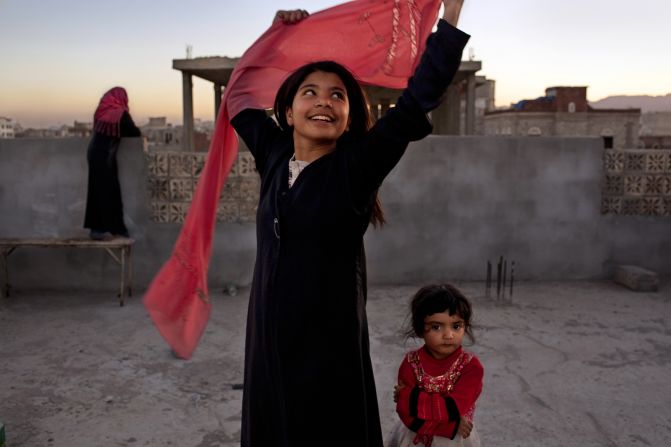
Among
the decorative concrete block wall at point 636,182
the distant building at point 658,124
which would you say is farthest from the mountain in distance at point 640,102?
the decorative concrete block wall at point 636,182

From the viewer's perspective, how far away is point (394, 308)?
5.74 meters

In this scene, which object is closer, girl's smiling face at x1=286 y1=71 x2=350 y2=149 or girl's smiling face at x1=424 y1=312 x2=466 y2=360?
girl's smiling face at x1=286 y1=71 x2=350 y2=149

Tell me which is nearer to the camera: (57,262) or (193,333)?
(193,333)

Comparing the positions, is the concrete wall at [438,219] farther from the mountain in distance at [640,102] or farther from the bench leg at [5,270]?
the mountain in distance at [640,102]

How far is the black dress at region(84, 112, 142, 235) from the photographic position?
19.3 ft

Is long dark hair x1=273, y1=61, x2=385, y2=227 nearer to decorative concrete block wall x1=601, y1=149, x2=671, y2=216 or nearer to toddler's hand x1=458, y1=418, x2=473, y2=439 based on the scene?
toddler's hand x1=458, y1=418, x2=473, y2=439

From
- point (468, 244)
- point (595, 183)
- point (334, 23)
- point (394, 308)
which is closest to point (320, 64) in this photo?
point (334, 23)

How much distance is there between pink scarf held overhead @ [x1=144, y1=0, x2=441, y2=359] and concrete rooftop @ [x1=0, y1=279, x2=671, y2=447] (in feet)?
4.39

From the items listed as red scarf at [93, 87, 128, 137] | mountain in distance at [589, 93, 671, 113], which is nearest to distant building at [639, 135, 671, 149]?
red scarf at [93, 87, 128, 137]

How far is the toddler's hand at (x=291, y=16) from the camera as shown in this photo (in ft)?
6.75

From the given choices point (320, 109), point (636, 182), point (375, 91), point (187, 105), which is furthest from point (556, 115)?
point (320, 109)

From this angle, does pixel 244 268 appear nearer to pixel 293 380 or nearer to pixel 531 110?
pixel 293 380

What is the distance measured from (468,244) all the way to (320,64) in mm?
5177

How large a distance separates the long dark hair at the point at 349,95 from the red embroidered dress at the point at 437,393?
674 millimetres
